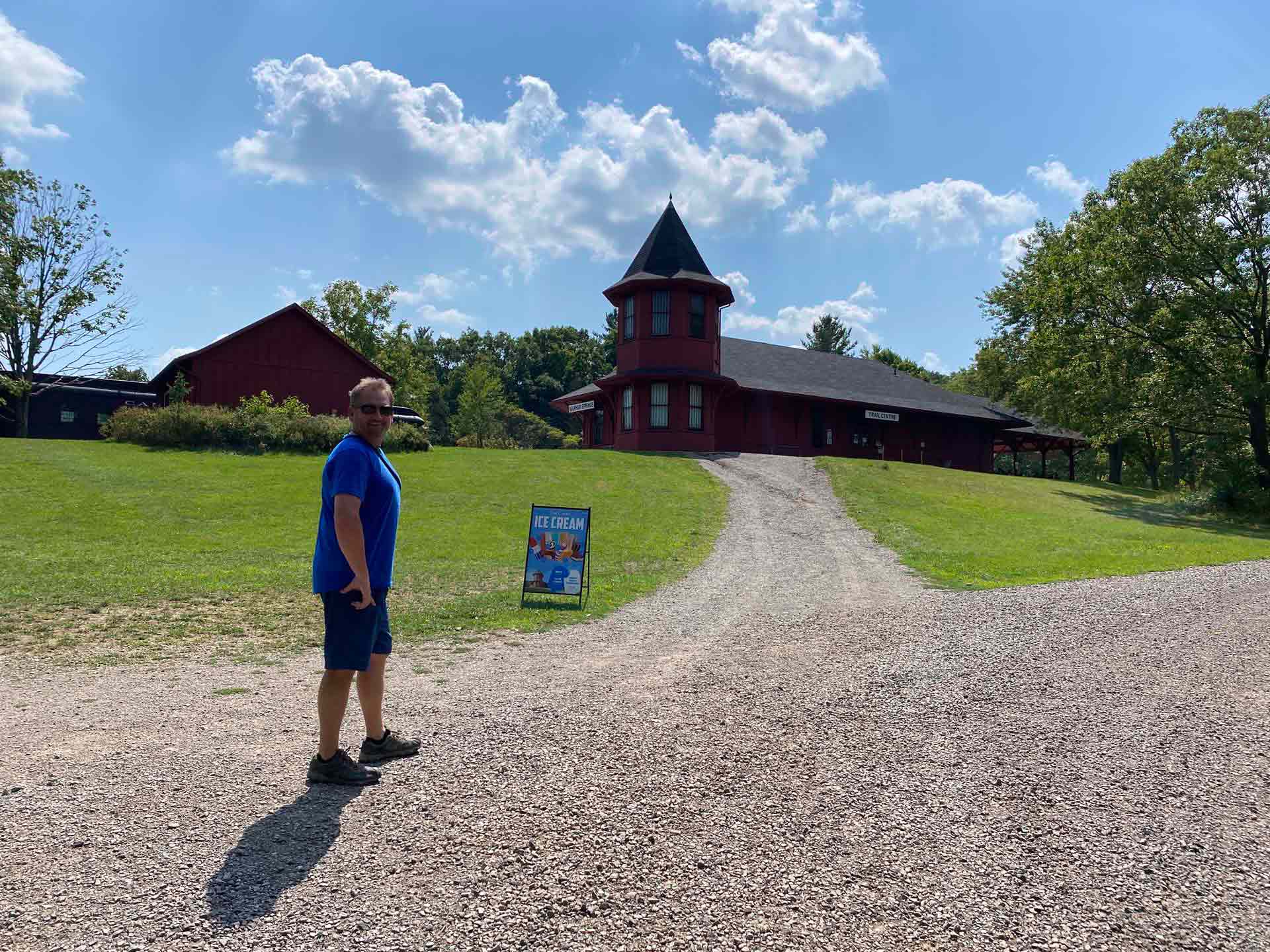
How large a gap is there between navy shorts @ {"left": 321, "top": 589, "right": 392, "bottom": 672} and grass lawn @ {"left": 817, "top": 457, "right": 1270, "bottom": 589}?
1071cm

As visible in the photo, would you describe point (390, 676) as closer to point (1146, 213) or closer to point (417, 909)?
point (417, 909)

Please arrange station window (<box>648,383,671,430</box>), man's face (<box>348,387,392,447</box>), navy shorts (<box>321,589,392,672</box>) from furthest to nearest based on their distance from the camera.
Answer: station window (<box>648,383,671,430</box>) → man's face (<box>348,387,392,447</box>) → navy shorts (<box>321,589,392,672</box>)

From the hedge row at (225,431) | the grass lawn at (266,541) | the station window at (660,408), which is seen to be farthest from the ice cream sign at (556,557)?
the station window at (660,408)

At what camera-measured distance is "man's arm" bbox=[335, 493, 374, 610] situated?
13.9 feet

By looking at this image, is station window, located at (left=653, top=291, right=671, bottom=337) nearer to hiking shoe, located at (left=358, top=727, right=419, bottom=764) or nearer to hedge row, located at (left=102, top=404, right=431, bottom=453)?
hedge row, located at (left=102, top=404, right=431, bottom=453)

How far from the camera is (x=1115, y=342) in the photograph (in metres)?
32.3

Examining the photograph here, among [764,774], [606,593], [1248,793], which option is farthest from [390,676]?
[1248,793]

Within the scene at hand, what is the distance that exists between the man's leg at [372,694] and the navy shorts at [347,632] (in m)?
0.34

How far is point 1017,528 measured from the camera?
2086 cm

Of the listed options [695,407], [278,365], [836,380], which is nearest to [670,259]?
[695,407]

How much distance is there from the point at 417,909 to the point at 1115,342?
3632 centimetres

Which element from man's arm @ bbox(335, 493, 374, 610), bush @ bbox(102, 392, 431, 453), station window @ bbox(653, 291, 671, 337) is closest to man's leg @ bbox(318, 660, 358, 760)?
man's arm @ bbox(335, 493, 374, 610)

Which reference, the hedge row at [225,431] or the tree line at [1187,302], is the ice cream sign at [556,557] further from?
the tree line at [1187,302]

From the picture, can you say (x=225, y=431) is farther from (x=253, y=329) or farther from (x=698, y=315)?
(x=698, y=315)
